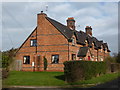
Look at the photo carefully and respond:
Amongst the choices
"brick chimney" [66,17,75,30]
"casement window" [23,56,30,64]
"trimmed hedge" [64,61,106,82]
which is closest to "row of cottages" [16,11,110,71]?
"casement window" [23,56,30,64]

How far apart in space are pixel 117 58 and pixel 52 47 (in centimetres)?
1738

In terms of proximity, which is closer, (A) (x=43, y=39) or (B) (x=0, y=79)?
(B) (x=0, y=79)

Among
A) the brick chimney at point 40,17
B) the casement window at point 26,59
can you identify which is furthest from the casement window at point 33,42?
the brick chimney at point 40,17

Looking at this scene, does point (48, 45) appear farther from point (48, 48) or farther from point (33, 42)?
point (33, 42)

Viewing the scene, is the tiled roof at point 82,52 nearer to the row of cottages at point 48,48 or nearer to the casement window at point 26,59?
the row of cottages at point 48,48

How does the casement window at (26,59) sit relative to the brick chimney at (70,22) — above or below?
below

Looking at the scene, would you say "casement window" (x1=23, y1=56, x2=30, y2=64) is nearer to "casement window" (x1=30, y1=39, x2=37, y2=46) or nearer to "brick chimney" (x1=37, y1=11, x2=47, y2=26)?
"casement window" (x1=30, y1=39, x2=37, y2=46)

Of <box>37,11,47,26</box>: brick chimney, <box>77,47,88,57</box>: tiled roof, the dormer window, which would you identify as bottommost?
<box>77,47,88,57</box>: tiled roof

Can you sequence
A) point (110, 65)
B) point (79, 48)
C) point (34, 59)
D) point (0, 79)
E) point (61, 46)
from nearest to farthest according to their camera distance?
point (0, 79) < point (110, 65) < point (61, 46) < point (34, 59) < point (79, 48)

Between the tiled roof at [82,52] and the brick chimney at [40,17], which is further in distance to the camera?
the tiled roof at [82,52]

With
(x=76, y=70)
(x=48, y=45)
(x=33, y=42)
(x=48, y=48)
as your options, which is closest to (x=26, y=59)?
(x=33, y=42)

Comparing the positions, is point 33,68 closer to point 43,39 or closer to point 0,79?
point 43,39

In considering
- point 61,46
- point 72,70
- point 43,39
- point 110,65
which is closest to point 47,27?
point 43,39

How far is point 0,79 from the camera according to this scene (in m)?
16.0
